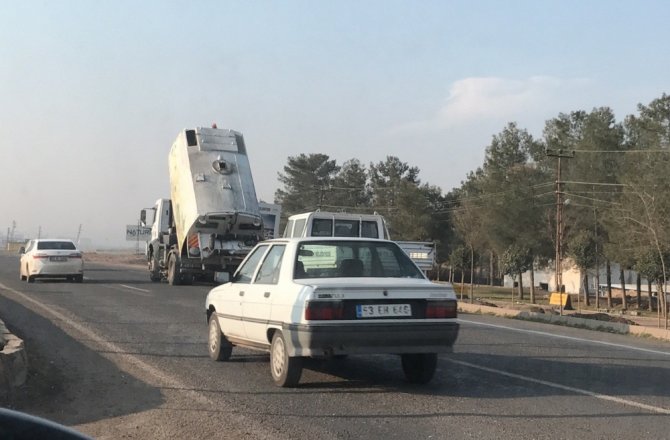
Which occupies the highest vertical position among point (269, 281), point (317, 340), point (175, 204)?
point (175, 204)

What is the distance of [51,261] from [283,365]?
63.0 ft

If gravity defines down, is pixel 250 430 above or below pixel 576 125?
below

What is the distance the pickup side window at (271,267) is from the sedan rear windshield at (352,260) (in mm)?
335

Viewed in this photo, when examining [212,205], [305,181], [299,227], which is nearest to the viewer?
[299,227]

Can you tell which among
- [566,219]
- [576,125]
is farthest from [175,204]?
[576,125]

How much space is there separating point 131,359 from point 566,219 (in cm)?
4707

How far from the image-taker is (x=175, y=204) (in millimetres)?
23922

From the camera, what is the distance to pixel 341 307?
22.7 feet

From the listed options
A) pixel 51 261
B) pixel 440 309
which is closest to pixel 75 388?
pixel 440 309

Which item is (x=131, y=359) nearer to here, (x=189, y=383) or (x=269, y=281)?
(x=189, y=383)

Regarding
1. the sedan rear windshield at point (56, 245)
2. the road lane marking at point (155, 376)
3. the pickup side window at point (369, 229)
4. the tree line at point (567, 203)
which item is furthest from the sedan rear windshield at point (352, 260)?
the tree line at point (567, 203)

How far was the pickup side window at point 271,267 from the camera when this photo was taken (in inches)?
307

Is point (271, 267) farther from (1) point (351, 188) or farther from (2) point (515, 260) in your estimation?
(1) point (351, 188)

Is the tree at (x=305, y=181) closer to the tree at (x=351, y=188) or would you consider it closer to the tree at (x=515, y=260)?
the tree at (x=351, y=188)
